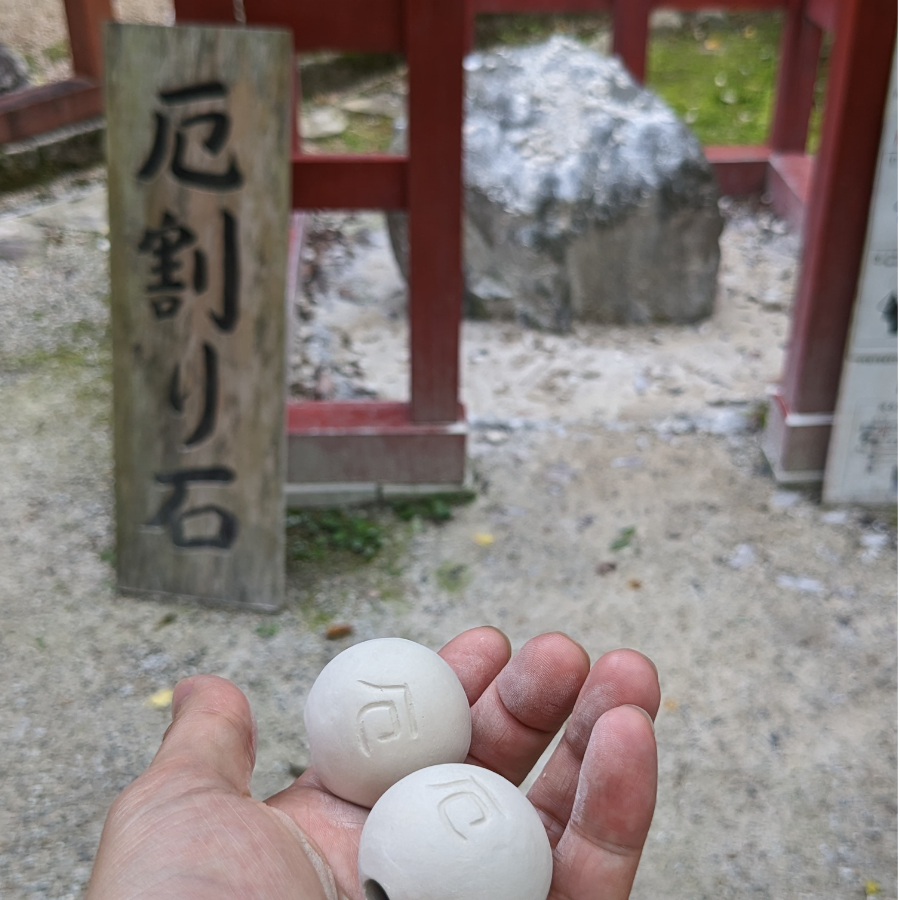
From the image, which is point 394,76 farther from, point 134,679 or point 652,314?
point 134,679

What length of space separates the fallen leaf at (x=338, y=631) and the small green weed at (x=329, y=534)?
0.41 m

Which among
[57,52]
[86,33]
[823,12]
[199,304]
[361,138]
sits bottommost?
[199,304]

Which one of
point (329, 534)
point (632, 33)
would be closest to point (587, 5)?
point (632, 33)

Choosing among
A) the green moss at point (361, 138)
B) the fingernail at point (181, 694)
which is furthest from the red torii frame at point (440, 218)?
the green moss at point (361, 138)

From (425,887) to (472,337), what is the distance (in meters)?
4.11

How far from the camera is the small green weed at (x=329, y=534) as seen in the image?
384cm

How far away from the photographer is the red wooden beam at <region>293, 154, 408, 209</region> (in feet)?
11.5

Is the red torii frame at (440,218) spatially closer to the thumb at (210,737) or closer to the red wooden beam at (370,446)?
the red wooden beam at (370,446)

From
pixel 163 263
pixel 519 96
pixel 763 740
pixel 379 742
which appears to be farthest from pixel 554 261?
pixel 379 742

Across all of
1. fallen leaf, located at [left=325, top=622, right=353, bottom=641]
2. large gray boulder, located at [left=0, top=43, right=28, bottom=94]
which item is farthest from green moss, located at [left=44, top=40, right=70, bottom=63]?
fallen leaf, located at [left=325, top=622, right=353, bottom=641]

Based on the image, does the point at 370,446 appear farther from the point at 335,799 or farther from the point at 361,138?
the point at 361,138

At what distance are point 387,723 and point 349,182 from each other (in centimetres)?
225

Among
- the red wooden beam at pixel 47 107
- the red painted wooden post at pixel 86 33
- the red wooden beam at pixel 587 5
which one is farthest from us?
the red painted wooden post at pixel 86 33

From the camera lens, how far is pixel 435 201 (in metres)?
3.57
